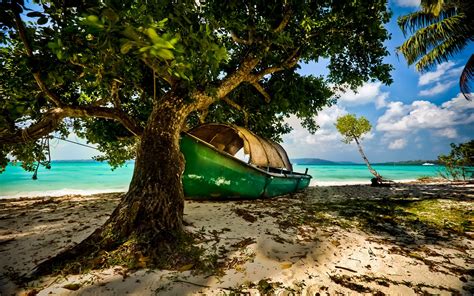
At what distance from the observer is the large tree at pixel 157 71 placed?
1.96m

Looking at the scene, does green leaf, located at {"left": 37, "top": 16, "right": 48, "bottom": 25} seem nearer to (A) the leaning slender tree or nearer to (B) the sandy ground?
(B) the sandy ground

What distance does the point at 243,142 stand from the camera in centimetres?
933

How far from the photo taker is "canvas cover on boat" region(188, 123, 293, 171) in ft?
24.8

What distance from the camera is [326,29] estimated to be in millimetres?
5945

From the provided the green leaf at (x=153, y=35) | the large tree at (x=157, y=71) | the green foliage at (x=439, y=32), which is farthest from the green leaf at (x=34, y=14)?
the green foliage at (x=439, y=32)

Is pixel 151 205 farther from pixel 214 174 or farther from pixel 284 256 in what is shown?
pixel 214 174

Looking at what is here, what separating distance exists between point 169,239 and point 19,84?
4337 millimetres

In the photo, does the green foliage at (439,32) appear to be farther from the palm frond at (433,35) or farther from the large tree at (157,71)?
the large tree at (157,71)

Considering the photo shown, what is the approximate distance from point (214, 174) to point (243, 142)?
3.19 meters

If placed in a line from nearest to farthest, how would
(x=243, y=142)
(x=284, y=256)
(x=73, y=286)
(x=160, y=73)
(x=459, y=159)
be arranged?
1. (x=73, y=286)
2. (x=160, y=73)
3. (x=284, y=256)
4. (x=243, y=142)
5. (x=459, y=159)

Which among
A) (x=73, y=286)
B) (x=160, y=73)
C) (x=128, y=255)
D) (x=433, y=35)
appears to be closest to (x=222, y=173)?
(x=128, y=255)

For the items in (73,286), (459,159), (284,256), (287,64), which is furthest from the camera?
(459,159)

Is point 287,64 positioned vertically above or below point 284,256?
above

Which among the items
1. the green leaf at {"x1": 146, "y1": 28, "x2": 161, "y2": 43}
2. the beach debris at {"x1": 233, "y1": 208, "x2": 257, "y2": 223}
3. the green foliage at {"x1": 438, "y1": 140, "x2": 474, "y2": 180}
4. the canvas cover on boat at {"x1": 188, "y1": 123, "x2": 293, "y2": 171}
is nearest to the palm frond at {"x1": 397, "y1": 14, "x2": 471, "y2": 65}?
the green foliage at {"x1": 438, "y1": 140, "x2": 474, "y2": 180}
